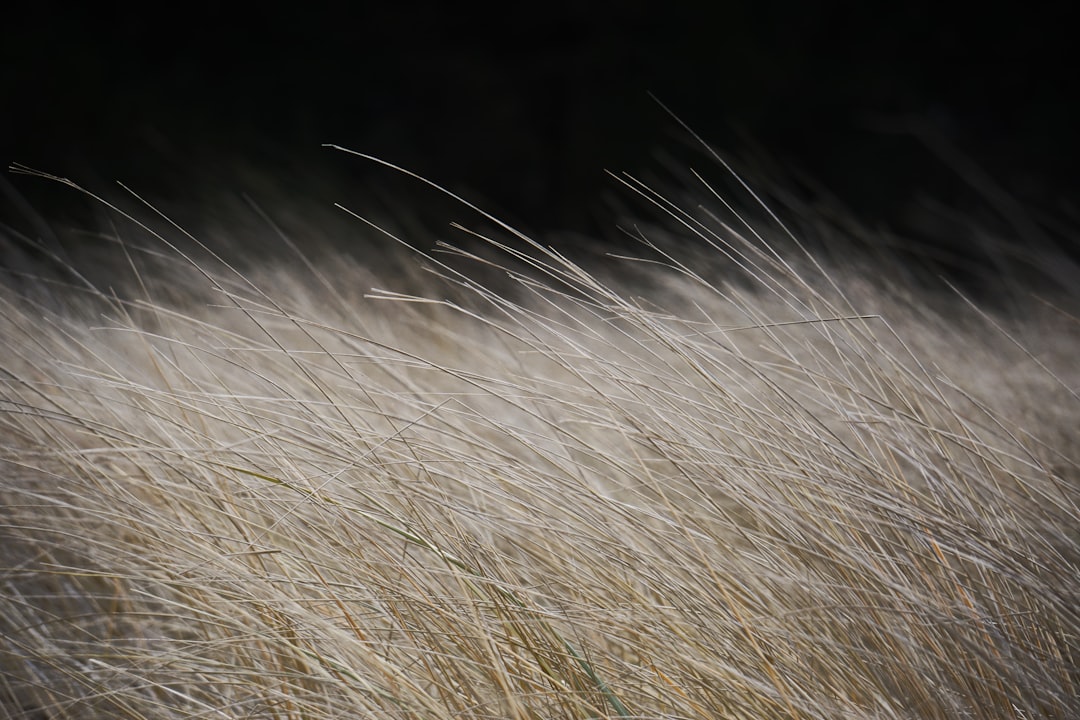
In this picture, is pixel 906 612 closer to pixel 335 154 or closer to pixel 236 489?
pixel 236 489

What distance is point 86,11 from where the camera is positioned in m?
4.48

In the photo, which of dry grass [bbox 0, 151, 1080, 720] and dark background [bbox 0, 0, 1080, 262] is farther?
dark background [bbox 0, 0, 1080, 262]

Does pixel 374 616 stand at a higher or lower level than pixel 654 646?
lower

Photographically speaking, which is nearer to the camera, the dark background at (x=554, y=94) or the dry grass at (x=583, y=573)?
the dry grass at (x=583, y=573)

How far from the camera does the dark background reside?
4.27 m

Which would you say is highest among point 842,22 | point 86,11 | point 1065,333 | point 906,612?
point 842,22

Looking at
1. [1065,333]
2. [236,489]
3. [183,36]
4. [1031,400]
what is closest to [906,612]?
[236,489]

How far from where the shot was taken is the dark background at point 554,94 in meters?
4.27

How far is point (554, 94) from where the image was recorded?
4.68 metres

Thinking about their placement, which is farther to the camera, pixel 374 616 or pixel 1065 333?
pixel 1065 333

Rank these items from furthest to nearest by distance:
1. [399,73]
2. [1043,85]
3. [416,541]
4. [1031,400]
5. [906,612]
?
[399,73] < [1043,85] < [1031,400] < [416,541] < [906,612]

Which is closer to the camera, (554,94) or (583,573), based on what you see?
(583,573)

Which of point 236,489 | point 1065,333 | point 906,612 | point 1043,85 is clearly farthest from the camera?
point 1043,85

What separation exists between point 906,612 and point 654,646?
0.71 ft
